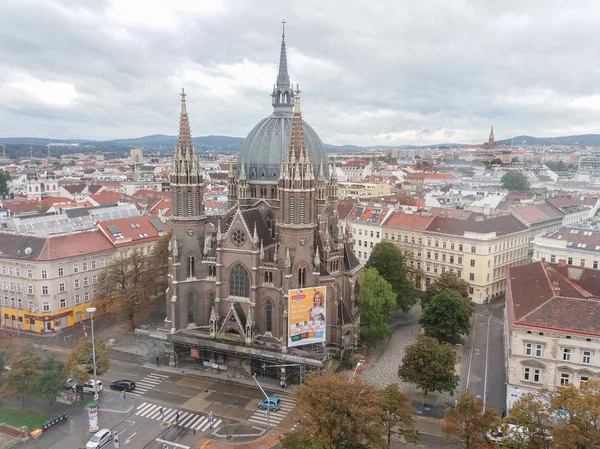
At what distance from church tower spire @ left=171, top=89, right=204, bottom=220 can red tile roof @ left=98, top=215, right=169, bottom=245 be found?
28448 mm

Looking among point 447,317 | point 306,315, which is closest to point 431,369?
point 306,315

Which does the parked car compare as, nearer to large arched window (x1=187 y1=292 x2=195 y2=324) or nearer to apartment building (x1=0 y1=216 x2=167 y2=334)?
large arched window (x1=187 y1=292 x2=195 y2=324)

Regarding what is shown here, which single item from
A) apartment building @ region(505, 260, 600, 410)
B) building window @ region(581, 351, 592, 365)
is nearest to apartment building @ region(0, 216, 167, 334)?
apartment building @ region(505, 260, 600, 410)

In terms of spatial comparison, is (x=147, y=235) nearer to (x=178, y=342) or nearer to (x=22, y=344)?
(x=22, y=344)

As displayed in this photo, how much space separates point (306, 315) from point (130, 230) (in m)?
51.9

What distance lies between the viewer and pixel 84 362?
6325 centimetres

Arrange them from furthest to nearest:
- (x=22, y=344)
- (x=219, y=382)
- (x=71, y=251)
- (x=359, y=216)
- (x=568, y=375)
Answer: (x=359, y=216)
(x=71, y=251)
(x=22, y=344)
(x=219, y=382)
(x=568, y=375)

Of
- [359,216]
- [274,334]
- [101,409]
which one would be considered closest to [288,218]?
[274,334]

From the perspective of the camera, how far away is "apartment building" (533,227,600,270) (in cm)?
8775

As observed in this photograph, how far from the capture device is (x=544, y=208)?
128 m

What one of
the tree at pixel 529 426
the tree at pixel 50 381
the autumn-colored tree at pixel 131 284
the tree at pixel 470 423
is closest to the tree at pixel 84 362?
the tree at pixel 50 381

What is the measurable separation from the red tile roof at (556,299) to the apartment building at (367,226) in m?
42.5

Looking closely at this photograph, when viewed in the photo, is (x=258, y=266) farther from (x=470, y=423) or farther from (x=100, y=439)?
(x=470, y=423)

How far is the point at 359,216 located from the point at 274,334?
57.0 m
